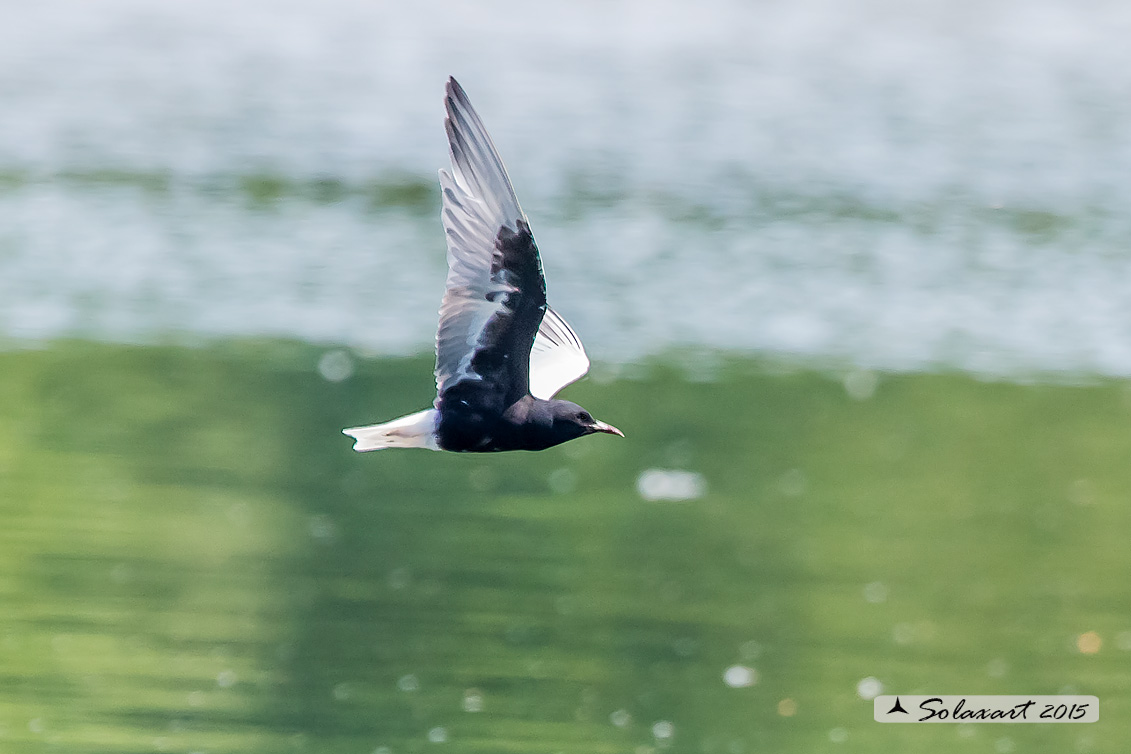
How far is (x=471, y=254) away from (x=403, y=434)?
43cm

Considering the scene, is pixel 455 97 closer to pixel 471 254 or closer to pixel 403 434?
pixel 471 254

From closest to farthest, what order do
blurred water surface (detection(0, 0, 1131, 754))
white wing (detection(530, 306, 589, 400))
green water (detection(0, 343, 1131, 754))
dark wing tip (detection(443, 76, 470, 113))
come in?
1. dark wing tip (detection(443, 76, 470, 113))
2. white wing (detection(530, 306, 589, 400))
3. green water (detection(0, 343, 1131, 754))
4. blurred water surface (detection(0, 0, 1131, 754))

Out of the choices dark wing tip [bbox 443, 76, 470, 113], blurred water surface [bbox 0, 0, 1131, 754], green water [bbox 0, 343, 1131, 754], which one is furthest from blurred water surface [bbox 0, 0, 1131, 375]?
dark wing tip [bbox 443, 76, 470, 113]

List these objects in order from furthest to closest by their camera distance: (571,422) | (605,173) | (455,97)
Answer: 1. (605,173)
2. (571,422)
3. (455,97)

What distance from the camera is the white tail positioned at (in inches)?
132

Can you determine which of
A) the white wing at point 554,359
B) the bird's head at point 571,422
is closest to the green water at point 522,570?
the white wing at point 554,359

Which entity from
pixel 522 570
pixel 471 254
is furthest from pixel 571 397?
pixel 471 254

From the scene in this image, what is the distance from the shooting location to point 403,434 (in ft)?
11.1

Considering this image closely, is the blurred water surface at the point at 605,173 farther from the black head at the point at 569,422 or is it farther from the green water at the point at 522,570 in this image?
the black head at the point at 569,422

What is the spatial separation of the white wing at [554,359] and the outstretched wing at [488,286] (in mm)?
478

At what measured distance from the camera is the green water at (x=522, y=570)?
511cm

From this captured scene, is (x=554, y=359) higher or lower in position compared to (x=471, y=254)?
lower

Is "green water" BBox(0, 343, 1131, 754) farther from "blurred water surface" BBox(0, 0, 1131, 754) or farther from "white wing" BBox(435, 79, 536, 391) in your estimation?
"white wing" BBox(435, 79, 536, 391)

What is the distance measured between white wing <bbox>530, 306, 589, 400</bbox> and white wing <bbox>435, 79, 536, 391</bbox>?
0.49 meters
